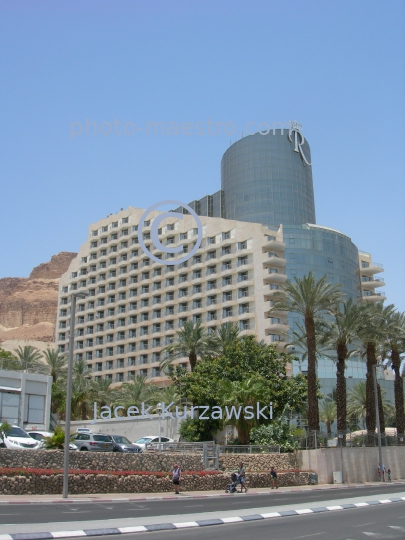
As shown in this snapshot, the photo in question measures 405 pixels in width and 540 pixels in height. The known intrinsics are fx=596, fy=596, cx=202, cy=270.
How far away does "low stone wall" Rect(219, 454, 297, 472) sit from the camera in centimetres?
3859

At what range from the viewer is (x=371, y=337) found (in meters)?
49.3

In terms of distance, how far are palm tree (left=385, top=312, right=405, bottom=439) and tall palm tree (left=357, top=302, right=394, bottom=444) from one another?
78cm

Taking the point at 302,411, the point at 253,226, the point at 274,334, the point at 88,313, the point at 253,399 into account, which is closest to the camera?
the point at 253,399

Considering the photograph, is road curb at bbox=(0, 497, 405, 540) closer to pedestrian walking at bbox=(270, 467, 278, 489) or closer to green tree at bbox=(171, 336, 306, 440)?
pedestrian walking at bbox=(270, 467, 278, 489)

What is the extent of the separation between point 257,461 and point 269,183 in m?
79.5

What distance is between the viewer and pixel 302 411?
169ft

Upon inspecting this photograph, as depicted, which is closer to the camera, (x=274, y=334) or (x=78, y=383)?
(x=78, y=383)

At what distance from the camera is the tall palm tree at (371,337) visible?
48.3m

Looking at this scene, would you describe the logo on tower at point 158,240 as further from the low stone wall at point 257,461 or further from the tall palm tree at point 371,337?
the low stone wall at point 257,461

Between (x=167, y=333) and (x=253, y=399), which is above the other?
(x=167, y=333)

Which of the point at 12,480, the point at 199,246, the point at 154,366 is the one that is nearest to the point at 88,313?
the point at 154,366

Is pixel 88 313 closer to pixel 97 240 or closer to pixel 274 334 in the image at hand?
pixel 97 240

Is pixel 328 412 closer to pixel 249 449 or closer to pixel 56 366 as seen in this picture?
pixel 56 366

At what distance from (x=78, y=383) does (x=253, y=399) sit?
37.7 metres
